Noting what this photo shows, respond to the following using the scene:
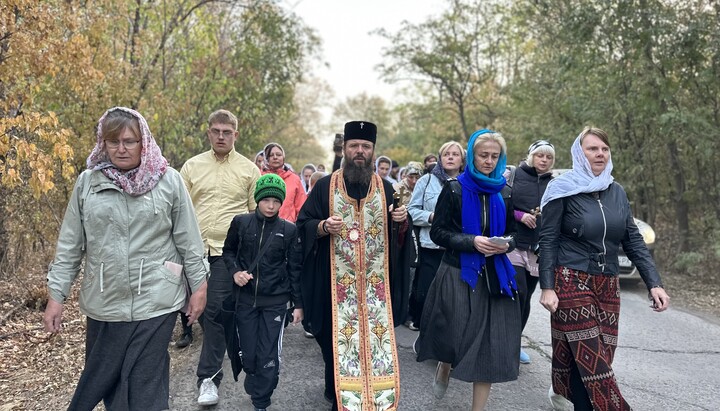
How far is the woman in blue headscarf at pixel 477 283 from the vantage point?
12.7ft

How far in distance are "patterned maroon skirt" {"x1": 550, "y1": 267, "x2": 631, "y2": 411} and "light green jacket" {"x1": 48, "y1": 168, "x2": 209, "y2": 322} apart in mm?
2589

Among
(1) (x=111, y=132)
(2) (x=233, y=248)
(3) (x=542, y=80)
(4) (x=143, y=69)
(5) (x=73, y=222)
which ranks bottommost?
(2) (x=233, y=248)

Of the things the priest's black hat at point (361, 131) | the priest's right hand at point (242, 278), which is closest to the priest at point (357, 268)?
the priest's black hat at point (361, 131)

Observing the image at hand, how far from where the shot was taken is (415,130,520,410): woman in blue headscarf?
386cm

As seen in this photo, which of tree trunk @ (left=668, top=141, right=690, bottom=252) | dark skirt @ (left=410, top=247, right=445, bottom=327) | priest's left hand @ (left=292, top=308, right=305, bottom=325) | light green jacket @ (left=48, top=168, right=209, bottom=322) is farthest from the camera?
tree trunk @ (left=668, top=141, right=690, bottom=252)

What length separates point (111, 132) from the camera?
3105 millimetres

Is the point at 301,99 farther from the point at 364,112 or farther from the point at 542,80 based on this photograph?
the point at 542,80

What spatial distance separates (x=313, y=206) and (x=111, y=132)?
165cm

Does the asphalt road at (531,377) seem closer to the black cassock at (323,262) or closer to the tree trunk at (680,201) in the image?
the black cassock at (323,262)

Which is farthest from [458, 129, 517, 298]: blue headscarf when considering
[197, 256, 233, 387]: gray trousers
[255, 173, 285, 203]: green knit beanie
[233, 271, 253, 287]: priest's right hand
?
[197, 256, 233, 387]: gray trousers

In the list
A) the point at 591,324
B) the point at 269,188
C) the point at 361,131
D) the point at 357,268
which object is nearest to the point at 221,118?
the point at 269,188

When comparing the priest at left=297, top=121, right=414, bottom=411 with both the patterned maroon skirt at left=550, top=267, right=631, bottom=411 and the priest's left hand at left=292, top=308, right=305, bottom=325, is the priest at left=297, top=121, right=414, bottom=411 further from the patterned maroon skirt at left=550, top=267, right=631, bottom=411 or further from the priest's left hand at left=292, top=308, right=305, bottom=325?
the patterned maroon skirt at left=550, top=267, right=631, bottom=411

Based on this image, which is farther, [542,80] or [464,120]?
[464,120]

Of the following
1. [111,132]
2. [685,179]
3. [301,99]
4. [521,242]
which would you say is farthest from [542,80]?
[301,99]
